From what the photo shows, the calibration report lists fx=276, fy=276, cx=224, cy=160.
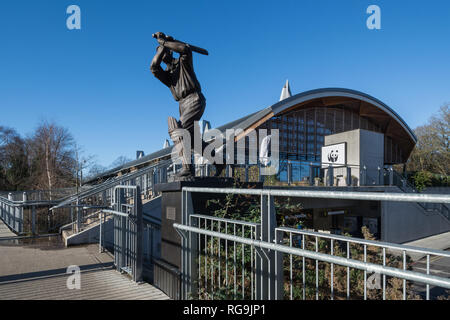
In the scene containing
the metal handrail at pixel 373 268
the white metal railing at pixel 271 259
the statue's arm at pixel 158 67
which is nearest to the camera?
the metal handrail at pixel 373 268

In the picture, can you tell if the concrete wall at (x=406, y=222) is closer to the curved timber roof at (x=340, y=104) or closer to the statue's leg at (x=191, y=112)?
the curved timber roof at (x=340, y=104)

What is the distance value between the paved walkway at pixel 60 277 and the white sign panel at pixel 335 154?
1365 cm

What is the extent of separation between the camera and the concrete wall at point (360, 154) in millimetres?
15531

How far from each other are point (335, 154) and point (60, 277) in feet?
53.0

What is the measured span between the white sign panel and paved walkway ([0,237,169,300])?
44.8ft

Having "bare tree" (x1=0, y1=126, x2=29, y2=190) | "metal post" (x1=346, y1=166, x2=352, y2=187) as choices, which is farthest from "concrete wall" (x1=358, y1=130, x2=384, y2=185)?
"bare tree" (x1=0, y1=126, x2=29, y2=190)

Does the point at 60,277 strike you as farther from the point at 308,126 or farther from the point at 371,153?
the point at 308,126

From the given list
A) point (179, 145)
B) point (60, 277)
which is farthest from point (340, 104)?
point (60, 277)

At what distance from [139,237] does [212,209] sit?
49.3 inches

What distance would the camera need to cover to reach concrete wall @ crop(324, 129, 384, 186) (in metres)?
15.5

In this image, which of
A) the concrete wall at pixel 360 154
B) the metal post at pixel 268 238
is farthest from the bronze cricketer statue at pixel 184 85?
the concrete wall at pixel 360 154

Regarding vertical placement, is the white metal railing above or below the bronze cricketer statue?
below

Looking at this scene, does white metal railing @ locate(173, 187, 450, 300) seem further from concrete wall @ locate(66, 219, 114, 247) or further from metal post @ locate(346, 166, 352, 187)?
metal post @ locate(346, 166, 352, 187)

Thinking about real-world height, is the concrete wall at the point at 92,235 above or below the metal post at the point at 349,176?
below
